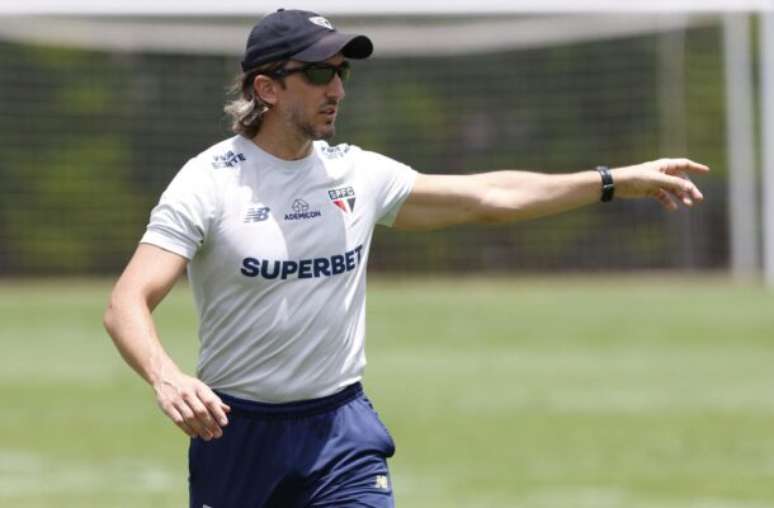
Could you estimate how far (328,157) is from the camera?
20.6ft

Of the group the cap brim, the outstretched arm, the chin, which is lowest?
the outstretched arm

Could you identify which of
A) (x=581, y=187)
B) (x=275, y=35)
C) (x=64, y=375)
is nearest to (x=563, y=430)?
(x=64, y=375)

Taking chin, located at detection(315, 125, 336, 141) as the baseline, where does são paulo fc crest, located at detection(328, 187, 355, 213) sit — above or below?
below

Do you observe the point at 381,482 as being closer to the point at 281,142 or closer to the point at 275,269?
the point at 275,269

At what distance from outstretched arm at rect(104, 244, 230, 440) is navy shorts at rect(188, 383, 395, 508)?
0.59 metres

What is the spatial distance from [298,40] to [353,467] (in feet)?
4.73

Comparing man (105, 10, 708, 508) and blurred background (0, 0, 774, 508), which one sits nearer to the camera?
man (105, 10, 708, 508)

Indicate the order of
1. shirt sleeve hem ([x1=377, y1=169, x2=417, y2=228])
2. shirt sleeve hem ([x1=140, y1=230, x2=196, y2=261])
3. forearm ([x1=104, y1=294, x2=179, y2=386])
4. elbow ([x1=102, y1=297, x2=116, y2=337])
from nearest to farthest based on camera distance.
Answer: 1. forearm ([x1=104, y1=294, x2=179, y2=386])
2. elbow ([x1=102, y1=297, x2=116, y2=337])
3. shirt sleeve hem ([x1=140, y1=230, x2=196, y2=261])
4. shirt sleeve hem ([x1=377, y1=169, x2=417, y2=228])

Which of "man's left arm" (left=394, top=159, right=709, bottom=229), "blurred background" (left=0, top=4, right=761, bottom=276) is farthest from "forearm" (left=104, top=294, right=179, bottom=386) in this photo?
"blurred background" (left=0, top=4, right=761, bottom=276)

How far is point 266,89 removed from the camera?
6.14 meters

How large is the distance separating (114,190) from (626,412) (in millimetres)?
15812

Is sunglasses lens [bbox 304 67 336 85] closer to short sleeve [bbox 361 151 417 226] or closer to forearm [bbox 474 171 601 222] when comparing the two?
short sleeve [bbox 361 151 417 226]

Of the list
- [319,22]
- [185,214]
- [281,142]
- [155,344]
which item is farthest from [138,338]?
[319,22]

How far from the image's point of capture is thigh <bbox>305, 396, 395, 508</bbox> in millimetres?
6070
